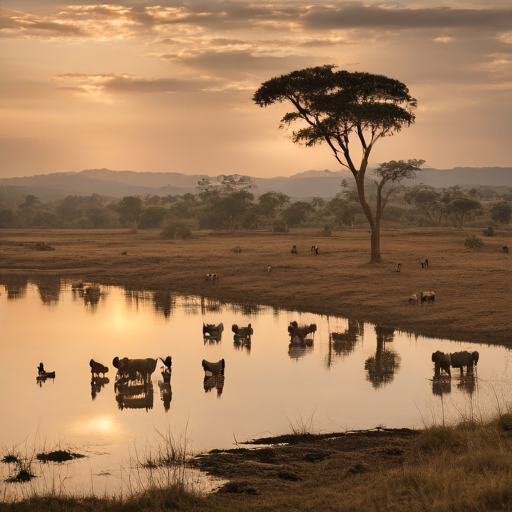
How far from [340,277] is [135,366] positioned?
61.3ft

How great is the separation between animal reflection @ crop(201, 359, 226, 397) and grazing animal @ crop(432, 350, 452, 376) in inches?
204

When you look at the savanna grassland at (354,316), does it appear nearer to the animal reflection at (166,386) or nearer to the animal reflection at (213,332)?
the animal reflection at (166,386)

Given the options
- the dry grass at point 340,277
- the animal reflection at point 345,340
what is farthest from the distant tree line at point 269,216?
the animal reflection at point 345,340

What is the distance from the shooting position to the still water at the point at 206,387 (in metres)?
12.1

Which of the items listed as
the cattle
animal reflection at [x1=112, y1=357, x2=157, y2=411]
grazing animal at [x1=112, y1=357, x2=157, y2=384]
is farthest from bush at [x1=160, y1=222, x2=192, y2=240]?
grazing animal at [x1=112, y1=357, x2=157, y2=384]

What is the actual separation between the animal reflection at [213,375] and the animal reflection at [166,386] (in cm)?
86

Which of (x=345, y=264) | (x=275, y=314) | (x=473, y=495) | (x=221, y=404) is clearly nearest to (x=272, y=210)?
(x=345, y=264)

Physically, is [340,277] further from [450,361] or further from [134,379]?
[134,379]

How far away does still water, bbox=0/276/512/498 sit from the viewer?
12.1 metres

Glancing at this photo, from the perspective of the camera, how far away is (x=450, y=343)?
20.0 metres

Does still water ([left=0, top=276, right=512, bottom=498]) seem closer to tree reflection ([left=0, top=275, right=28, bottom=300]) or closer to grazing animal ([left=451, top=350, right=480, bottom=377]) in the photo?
grazing animal ([left=451, top=350, right=480, bottom=377])

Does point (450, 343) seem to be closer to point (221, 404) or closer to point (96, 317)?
point (221, 404)

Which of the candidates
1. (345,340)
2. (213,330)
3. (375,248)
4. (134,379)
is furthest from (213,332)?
(375,248)

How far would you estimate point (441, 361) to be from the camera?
52.5 ft
